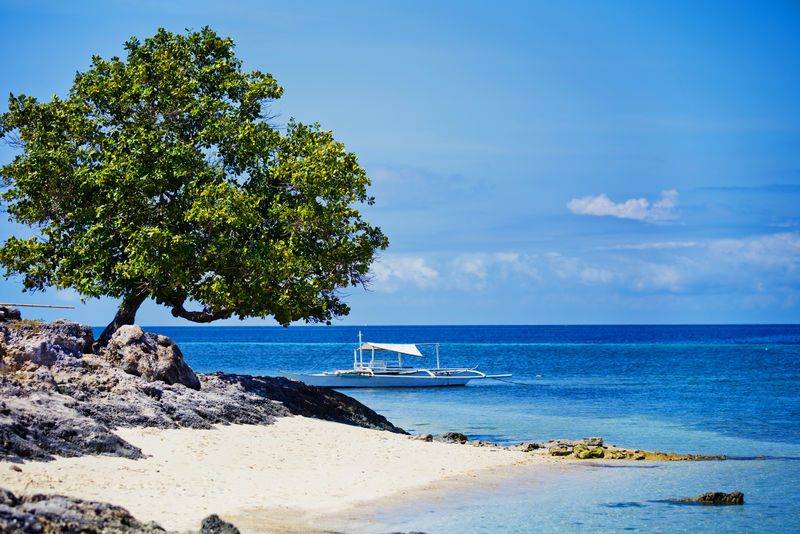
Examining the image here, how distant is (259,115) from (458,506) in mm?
16902

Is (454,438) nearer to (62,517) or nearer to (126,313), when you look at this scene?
(126,313)

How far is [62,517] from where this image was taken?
9.26m

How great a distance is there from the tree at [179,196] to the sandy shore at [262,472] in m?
5.35

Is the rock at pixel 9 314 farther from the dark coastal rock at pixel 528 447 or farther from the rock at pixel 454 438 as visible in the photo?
the dark coastal rock at pixel 528 447

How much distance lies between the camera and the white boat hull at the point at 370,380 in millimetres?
45438

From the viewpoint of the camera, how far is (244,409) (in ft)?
68.5

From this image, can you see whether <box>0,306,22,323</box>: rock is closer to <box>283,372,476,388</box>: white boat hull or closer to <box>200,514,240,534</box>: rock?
<box>200,514,240,534</box>: rock

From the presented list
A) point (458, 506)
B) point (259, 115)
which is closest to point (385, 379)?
point (259, 115)

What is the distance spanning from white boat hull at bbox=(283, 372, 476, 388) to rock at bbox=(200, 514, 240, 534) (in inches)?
1366

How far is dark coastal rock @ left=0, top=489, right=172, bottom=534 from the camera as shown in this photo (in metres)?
8.80

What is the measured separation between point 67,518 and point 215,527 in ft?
6.31

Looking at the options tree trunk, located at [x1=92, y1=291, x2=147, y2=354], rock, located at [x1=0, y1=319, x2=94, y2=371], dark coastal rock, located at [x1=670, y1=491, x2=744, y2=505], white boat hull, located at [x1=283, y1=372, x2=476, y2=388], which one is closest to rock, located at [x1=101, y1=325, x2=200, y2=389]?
rock, located at [x1=0, y1=319, x2=94, y2=371]

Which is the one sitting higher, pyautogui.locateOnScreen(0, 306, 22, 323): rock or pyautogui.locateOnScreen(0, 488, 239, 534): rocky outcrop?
pyautogui.locateOnScreen(0, 306, 22, 323): rock

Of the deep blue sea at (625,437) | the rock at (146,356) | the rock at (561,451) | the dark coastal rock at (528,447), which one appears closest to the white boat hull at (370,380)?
the deep blue sea at (625,437)
